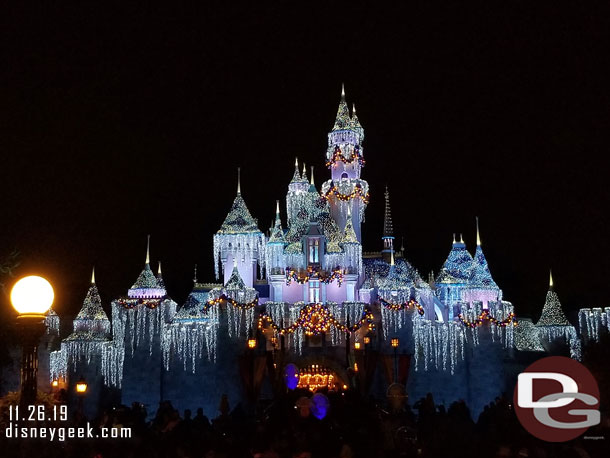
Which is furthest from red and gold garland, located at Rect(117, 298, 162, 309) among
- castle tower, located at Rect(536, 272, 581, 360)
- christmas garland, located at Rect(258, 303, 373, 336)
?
castle tower, located at Rect(536, 272, 581, 360)

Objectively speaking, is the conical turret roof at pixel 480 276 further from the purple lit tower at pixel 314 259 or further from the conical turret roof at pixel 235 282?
the conical turret roof at pixel 235 282

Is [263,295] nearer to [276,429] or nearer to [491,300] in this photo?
[491,300]

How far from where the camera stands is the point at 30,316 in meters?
7.51

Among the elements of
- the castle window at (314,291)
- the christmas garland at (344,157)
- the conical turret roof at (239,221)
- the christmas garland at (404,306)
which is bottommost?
the christmas garland at (404,306)

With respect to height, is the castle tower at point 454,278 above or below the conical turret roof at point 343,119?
below

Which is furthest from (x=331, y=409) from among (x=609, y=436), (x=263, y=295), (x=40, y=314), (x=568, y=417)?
(x=263, y=295)

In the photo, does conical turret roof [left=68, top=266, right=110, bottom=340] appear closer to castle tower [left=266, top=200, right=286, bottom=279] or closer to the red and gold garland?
the red and gold garland

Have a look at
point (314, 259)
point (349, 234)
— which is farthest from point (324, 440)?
point (349, 234)

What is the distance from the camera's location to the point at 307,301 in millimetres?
34719

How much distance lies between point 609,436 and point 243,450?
15.4 ft

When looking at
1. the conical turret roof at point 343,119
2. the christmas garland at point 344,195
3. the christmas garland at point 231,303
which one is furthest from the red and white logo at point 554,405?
the conical turret roof at point 343,119

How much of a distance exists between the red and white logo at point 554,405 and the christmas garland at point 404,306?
16.7 meters

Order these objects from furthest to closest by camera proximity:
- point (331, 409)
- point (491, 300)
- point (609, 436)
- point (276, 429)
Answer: point (491, 300) < point (331, 409) < point (276, 429) < point (609, 436)

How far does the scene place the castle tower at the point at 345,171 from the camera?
125ft
